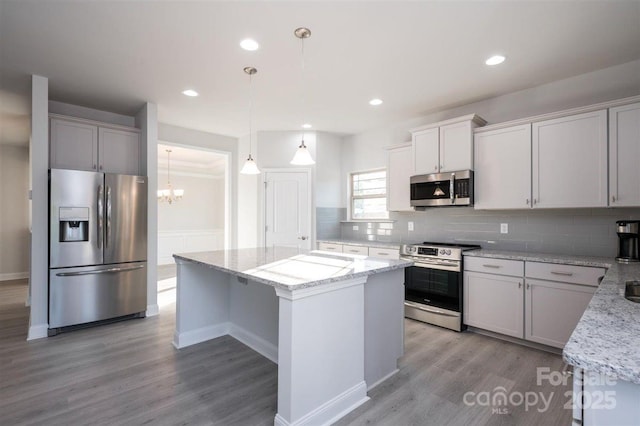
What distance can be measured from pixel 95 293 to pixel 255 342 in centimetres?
206

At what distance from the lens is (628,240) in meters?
2.57

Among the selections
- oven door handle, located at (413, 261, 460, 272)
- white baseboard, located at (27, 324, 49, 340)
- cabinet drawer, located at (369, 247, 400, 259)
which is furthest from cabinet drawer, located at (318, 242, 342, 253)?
white baseboard, located at (27, 324, 49, 340)

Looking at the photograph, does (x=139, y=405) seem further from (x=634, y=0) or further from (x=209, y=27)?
(x=634, y=0)

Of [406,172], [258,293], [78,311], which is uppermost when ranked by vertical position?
[406,172]

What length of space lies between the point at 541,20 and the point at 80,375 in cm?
439

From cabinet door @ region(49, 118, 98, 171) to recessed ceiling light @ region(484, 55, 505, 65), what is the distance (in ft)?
14.6

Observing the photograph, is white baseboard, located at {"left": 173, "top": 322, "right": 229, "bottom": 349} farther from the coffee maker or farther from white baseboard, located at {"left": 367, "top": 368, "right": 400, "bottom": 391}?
the coffee maker

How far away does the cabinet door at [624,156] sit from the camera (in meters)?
2.58

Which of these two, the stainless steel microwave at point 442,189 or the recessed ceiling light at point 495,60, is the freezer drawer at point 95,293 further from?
the recessed ceiling light at point 495,60

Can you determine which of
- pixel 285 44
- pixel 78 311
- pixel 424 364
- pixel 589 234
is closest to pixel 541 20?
pixel 285 44

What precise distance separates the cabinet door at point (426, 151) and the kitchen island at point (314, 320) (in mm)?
1844

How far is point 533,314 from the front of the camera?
9.53 ft

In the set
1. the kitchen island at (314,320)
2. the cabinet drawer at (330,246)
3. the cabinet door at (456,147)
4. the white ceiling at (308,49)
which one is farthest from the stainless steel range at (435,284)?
the white ceiling at (308,49)

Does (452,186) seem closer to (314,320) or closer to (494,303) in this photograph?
(494,303)
